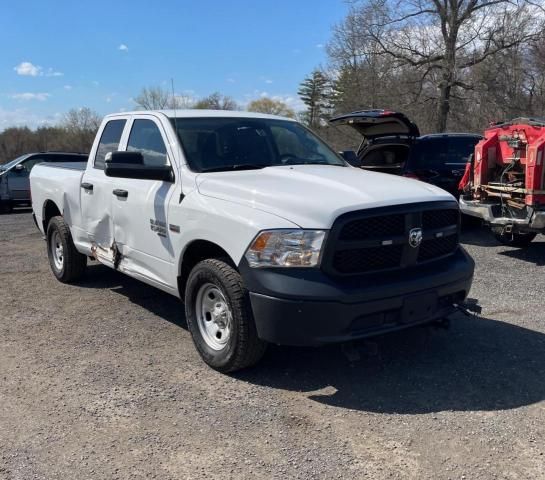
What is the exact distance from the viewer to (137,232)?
5227 mm

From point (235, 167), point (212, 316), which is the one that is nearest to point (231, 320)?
point (212, 316)

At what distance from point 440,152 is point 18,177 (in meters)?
12.2

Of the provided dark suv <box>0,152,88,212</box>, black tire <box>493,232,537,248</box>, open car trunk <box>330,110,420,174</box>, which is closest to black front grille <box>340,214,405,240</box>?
open car trunk <box>330,110,420,174</box>

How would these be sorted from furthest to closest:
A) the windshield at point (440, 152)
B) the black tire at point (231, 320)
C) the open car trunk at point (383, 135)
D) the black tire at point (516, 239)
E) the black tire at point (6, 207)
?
the black tire at point (6, 207), the windshield at point (440, 152), the open car trunk at point (383, 135), the black tire at point (516, 239), the black tire at point (231, 320)

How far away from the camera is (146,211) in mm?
5039

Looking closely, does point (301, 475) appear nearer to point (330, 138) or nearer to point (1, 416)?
point (1, 416)

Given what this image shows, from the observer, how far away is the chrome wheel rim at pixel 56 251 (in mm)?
7321

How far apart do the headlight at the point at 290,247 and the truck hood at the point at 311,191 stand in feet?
0.26

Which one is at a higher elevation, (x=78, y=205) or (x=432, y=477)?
(x=78, y=205)

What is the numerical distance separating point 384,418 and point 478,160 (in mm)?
6126

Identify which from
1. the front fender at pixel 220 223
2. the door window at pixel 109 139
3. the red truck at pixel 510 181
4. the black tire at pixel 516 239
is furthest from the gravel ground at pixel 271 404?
the black tire at pixel 516 239

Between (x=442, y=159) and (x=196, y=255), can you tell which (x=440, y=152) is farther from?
(x=196, y=255)

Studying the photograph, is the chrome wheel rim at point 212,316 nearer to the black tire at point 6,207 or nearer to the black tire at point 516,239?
the black tire at point 516,239

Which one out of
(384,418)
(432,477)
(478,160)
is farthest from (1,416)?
(478,160)
